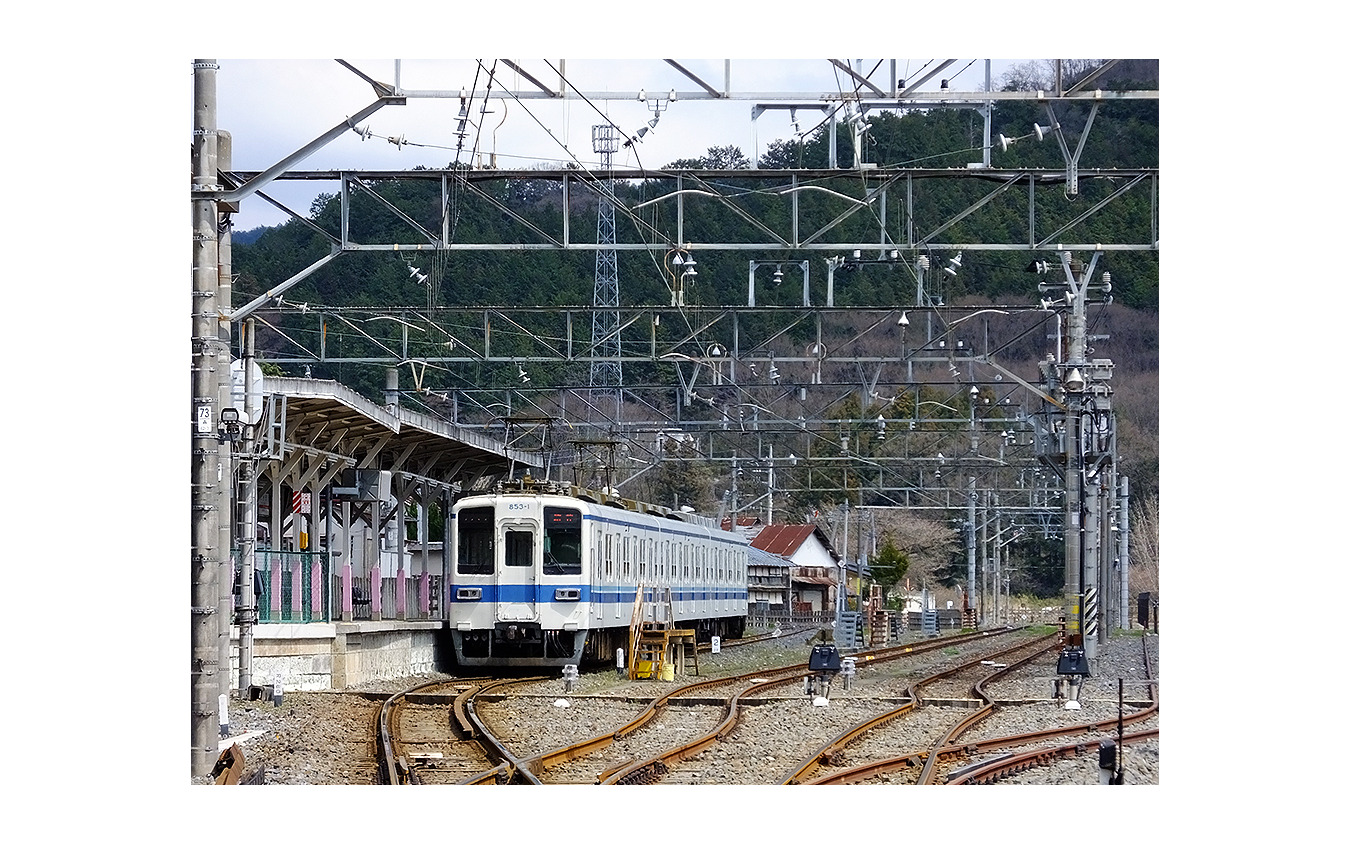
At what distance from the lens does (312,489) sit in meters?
18.1

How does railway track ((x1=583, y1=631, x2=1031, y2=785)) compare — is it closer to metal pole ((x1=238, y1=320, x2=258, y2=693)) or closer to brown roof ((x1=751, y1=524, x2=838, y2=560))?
metal pole ((x1=238, y1=320, x2=258, y2=693))

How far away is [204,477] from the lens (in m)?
8.24

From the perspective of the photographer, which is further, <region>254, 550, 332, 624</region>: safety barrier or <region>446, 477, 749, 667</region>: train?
<region>446, 477, 749, 667</region>: train

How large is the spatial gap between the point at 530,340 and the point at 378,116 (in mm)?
20015

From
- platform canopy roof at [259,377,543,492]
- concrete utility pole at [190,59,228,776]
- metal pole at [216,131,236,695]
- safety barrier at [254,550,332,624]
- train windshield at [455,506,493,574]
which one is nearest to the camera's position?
concrete utility pole at [190,59,228,776]

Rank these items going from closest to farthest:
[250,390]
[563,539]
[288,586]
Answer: [250,390] → [288,586] → [563,539]

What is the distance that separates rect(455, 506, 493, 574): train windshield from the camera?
1780 centimetres

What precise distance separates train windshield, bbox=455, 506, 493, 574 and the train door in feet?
0.59

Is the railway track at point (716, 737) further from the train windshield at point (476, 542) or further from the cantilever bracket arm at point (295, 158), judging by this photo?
the cantilever bracket arm at point (295, 158)

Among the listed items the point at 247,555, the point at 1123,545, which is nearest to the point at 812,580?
the point at 1123,545

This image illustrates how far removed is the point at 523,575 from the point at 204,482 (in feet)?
31.2

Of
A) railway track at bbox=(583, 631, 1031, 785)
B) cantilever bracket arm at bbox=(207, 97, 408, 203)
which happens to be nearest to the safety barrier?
railway track at bbox=(583, 631, 1031, 785)

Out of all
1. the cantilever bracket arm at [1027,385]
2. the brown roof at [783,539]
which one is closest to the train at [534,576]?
the cantilever bracket arm at [1027,385]

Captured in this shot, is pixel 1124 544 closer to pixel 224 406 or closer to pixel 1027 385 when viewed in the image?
pixel 1027 385
